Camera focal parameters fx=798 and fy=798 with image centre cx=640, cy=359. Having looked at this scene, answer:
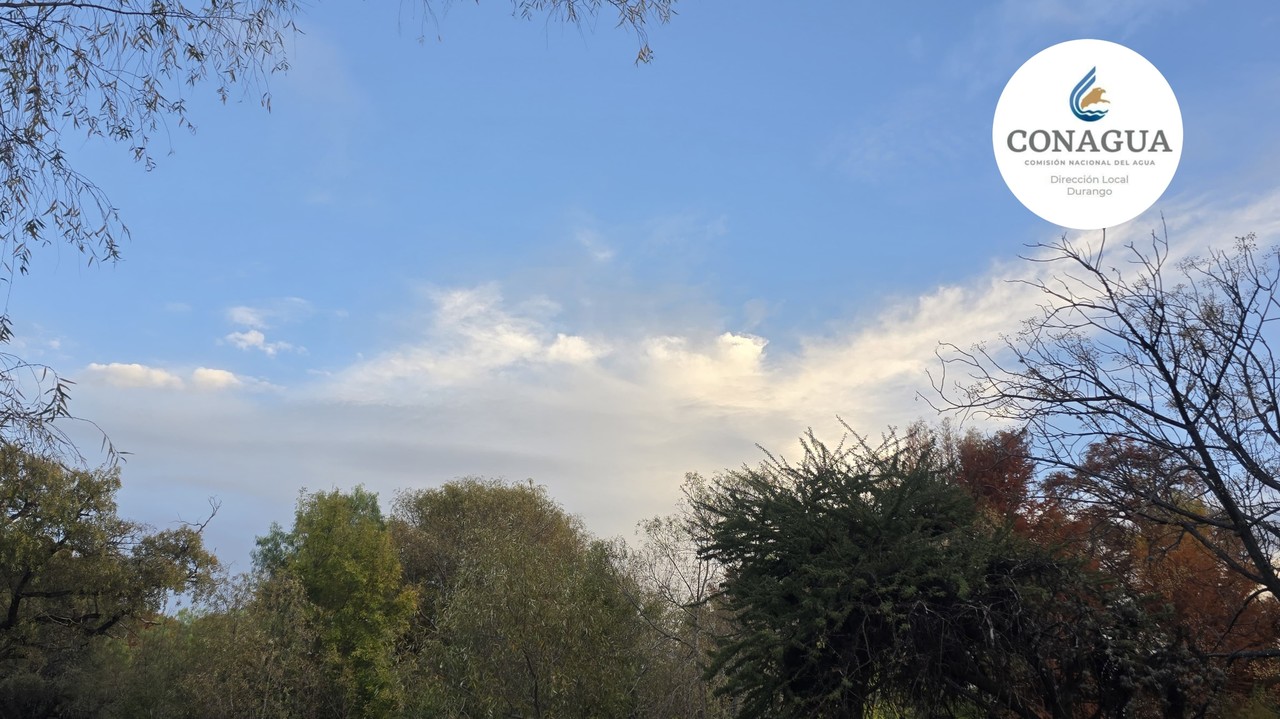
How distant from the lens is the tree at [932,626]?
12.9 metres

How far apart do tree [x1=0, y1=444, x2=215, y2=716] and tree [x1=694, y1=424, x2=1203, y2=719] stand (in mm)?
24698

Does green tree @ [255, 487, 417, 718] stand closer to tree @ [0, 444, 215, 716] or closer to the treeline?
the treeline

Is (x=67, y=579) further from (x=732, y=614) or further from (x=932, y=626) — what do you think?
(x=932, y=626)

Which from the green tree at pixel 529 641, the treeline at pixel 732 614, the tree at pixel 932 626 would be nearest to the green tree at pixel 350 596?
the treeline at pixel 732 614

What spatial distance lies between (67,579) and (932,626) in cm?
2971

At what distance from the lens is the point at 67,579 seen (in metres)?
28.5

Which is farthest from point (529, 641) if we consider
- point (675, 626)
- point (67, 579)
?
point (67, 579)

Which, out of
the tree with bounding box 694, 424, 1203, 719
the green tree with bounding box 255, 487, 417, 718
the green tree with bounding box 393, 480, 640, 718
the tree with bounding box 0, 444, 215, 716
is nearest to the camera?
the tree with bounding box 694, 424, 1203, 719

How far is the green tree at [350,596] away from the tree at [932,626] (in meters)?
23.8

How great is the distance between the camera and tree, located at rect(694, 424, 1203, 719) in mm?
12898

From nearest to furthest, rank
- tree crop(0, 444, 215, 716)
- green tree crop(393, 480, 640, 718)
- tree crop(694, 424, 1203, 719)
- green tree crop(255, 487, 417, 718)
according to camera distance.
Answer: tree crop(694, 424, 1203, 719)
green tree crop(393, 480, 640, 718)
tree crop(0, 444, 215, 716)
green tree crop(255, 487, 417, 718)

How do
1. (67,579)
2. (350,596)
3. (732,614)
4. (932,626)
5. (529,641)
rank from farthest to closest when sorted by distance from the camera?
(350,596) < (67,579) < (732,614) < (529,641) < (932,626)

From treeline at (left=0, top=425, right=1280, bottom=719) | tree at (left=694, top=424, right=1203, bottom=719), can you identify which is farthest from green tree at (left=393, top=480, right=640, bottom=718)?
tree at (left=694, top=424, right=1203, bottom=719)

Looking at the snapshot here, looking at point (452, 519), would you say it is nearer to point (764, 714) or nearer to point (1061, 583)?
point (764, 714)
